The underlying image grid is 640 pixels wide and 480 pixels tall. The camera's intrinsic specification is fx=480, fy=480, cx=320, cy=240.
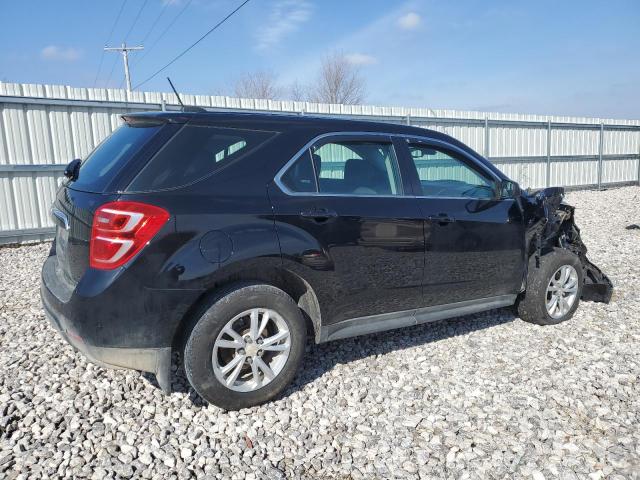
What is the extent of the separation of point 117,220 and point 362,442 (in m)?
1.79

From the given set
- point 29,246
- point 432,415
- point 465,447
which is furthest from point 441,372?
point 29,246

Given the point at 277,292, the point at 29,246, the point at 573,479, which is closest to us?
the point at 573,479

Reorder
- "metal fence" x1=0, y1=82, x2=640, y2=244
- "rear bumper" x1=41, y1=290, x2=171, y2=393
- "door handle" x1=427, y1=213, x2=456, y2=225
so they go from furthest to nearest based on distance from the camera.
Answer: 1. "metal fence" x1=0, y1=82, x2=640, y2=244
2. "door handle" x1=427, y1=213, x2=456, y2=225
3. "rear bumper" x1=41, y1=290, x2=171, y2=393

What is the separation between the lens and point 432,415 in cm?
292

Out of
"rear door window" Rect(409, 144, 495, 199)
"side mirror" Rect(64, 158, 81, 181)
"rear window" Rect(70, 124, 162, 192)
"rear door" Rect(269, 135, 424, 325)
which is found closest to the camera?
"rear window" Rect(70, 124, 162, 192)

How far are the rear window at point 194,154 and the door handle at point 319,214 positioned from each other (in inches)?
20.3

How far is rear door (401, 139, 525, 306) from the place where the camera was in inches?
139

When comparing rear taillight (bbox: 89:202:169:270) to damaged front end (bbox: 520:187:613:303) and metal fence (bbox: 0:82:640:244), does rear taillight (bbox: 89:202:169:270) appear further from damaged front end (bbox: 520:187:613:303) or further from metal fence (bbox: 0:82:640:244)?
metal fence (bbox: 0:82:640:244)

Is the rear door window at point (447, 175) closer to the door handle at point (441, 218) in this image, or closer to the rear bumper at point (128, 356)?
the door handle at point (441, 218)

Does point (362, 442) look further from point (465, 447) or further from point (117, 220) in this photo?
point (117, 220)

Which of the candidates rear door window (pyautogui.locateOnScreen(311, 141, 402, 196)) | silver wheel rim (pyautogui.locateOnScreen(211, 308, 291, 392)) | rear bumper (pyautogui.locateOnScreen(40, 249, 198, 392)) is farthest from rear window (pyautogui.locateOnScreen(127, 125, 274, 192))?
silver wheel rim (pyautogui.locateOnScreen(211, 308, 291, 392))

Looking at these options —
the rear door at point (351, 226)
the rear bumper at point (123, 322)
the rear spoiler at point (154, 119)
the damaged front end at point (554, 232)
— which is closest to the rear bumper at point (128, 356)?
the rear bumper at point (123, 322)

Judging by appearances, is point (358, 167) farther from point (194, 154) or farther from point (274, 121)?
point (194, 154)

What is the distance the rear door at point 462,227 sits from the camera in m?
3.54
